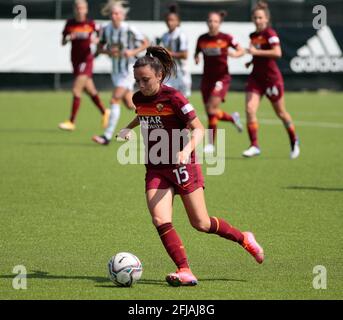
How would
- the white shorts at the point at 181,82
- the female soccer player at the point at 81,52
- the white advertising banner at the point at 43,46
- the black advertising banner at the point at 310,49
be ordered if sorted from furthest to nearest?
the black advertising banner at the point at 310,49 < the white advertising banner at the point at 43,46 < the white shorts at the point at 181,82 < the female soccer player at the point at 81,52

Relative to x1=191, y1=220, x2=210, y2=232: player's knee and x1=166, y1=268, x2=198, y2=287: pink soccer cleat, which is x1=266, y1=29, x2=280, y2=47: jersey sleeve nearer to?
x1=191, y1=220, x2=210, y2=232: player's knee

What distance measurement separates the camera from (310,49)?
28.4 m

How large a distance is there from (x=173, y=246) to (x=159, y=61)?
133 centimetres

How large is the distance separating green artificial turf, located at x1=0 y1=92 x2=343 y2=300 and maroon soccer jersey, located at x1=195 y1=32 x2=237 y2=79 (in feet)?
4.28

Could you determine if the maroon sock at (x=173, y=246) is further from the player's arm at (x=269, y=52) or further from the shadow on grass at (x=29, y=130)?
the shadow on grass at (x=29, y=130)

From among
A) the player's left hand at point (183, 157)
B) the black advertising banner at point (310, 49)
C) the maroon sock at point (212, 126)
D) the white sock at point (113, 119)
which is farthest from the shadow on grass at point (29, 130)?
the player's left hand at point (183, 157)

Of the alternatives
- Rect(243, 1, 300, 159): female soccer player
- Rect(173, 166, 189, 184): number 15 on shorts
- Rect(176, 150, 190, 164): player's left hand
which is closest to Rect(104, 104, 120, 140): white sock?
Rect(243, 1, 300, 159): female soccer player

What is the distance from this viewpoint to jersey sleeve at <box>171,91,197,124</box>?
7.37 meters

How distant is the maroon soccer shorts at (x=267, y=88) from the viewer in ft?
49.9

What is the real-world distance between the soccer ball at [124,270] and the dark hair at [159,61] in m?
1.33

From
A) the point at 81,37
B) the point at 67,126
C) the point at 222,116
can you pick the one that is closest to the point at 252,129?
the point at 222,116

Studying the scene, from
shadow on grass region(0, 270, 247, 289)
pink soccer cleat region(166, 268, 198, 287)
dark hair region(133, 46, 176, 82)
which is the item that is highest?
dark hair region(133, 46, 176, 82)

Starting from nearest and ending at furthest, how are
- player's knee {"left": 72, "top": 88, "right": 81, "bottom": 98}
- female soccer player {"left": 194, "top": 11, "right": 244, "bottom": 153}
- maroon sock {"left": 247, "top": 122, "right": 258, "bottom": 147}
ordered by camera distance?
1. maroon sock {"left": 247, "top": 122, "right": 258, "bottom": 147}
2. female soccer player {"left": 194, "top": 11, "right": 244, "bottom": 153}
3. player's knee {"left": 72, "top": 88, "right": 81, "bottom": 98}

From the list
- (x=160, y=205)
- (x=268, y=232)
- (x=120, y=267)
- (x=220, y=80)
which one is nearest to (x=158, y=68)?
(x=160, y=205)
